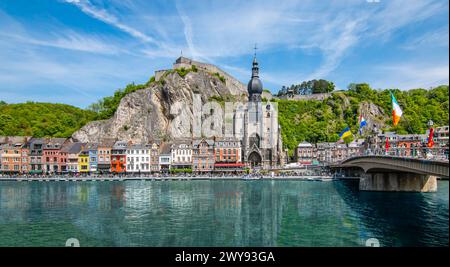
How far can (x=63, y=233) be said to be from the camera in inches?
771

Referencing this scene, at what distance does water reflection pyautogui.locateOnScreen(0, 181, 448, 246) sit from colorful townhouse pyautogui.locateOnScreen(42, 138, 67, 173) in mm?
40594

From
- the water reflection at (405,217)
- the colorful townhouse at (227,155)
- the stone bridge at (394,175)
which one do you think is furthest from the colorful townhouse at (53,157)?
the water reflection at (405,217)

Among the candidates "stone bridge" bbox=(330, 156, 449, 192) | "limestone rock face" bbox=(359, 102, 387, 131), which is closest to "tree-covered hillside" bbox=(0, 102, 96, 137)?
"stone bridge" bbox=(330, 156, 449, 192)

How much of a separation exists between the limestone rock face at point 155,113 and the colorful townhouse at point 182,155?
9542mm

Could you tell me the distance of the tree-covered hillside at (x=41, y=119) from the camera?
5122 cm

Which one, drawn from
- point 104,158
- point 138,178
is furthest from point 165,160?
point 104,158

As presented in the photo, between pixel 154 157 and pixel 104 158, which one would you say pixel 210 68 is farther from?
pixel 104 158

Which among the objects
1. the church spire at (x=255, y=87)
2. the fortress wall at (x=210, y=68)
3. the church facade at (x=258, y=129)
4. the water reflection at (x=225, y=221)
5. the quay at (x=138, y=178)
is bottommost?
the quay at (x=138, y=178)

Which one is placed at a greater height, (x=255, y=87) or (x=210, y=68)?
(x=210, y=68)

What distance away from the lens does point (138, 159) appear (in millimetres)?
73125

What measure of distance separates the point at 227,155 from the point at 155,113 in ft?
77.3

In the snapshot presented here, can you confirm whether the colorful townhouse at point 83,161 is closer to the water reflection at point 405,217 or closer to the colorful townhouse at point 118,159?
the colorful townhouse at point 118,159
